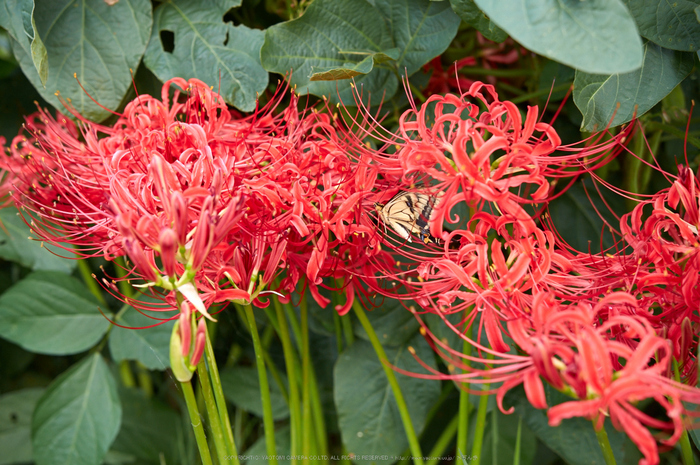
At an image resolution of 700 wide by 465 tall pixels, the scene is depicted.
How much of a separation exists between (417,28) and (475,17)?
95 mm

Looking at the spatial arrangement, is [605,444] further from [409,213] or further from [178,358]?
[178,358]

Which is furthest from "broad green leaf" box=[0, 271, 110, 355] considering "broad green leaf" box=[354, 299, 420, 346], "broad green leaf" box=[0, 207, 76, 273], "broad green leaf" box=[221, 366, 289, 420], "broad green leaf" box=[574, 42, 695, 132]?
"broad green leaf" box=[574, 42, 695, 132]

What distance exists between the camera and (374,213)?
0.55 m

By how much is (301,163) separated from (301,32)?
239mm

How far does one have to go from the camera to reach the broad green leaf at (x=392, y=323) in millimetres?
700

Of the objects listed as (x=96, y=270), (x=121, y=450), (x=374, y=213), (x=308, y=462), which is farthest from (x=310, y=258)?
(x=121, y=450)

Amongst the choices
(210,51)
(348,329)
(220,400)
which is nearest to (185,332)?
(220,400)

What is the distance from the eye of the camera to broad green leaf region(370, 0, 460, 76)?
2.12 ft

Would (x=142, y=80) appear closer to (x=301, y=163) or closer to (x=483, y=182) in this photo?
(x=301, y=163)

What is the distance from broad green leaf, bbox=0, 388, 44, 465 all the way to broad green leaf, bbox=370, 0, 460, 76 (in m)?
1.02

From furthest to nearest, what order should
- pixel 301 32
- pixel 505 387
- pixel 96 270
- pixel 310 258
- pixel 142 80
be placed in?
pixel 96 270
pixel 142 80
pixel 301 32
pixel 310 258
pixel 505 387

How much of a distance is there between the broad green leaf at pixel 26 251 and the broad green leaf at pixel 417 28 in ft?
2.22

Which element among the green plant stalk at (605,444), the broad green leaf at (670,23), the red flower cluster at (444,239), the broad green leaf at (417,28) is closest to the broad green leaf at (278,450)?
the red flower cluster at (444,239)

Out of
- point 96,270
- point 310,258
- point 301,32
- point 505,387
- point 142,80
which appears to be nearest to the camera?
point 505,387
